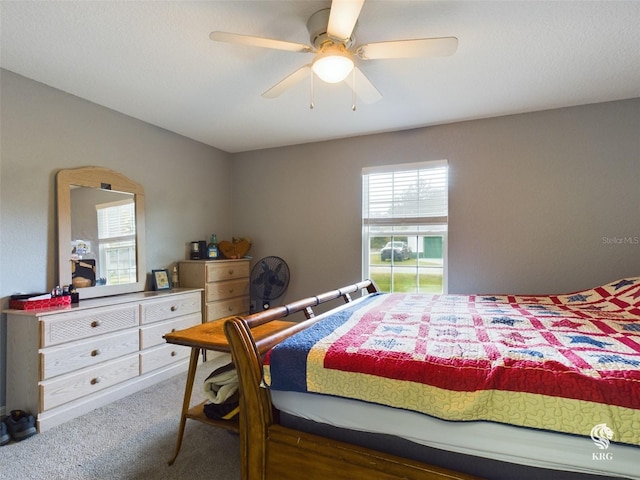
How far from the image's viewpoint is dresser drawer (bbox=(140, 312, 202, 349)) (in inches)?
110

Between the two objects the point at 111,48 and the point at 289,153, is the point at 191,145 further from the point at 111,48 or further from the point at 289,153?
the point at 111,48

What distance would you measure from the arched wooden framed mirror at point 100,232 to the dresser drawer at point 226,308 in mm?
681

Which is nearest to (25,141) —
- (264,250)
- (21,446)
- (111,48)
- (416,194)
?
(111,48)

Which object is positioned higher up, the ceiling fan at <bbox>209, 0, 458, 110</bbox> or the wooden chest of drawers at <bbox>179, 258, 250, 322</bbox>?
the ceiling fan at <bbox>209, 0, 458, 110</bbox>

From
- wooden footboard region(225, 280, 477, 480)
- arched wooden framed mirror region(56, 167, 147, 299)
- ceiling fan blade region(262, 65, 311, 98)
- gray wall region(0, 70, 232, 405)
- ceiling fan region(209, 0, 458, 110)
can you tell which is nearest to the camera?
wooden footboard region(225, 280, 477, 480)

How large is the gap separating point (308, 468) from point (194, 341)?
80 cm

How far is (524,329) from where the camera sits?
1657 millimetres

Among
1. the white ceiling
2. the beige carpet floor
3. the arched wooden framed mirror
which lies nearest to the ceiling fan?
the white ceiling

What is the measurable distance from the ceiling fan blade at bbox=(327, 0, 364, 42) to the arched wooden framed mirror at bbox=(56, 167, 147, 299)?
231 centimetres

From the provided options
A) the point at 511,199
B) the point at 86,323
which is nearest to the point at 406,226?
the point at 511,199

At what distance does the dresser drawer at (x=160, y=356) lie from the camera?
9.14 feet

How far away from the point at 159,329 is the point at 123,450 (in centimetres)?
112

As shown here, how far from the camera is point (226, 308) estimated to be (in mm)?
3648

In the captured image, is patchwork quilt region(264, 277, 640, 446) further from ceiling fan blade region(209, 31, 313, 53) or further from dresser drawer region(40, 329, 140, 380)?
dresser drawer region(40, 329, 140, 380)
